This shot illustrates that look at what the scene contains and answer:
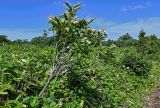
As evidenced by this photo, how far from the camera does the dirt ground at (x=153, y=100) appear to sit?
12.6 meters

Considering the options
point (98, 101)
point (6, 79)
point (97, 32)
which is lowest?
point (98, 101)

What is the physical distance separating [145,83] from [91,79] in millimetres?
7279

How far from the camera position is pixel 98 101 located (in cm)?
945

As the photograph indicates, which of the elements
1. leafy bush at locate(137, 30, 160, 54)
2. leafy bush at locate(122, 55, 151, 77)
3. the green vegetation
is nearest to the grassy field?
the green vegetation

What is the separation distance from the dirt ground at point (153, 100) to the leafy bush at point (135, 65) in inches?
98.4

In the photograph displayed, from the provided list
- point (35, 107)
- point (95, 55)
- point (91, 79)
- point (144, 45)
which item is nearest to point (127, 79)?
point (95, 55)

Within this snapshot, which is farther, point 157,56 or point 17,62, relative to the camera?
point 157,56

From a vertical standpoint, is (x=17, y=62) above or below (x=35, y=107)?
above

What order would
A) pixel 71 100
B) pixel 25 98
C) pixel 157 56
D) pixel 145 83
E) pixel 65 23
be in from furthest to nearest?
1. pixel 157 56
2. pixel 145 83
3. pixel 71 100
4. pixel 65 23
5. pixel 25 98

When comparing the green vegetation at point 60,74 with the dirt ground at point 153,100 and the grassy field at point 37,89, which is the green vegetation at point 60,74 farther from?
the dirt ground at point 153,100

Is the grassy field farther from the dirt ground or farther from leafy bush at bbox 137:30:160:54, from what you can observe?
leafy bush at bbox 137:30:160:54

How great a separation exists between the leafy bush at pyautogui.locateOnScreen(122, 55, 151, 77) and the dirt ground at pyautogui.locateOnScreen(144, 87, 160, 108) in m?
2.50

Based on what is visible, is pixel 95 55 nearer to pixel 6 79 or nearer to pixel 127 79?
pixel 127 79

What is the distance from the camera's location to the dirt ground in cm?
1264
